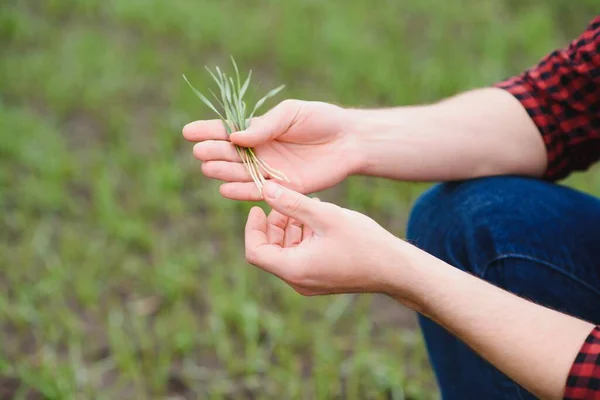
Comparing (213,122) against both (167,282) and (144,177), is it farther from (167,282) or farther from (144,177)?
(144,177)

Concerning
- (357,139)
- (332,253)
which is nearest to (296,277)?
(332,253)

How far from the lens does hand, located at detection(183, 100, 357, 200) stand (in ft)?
4.26

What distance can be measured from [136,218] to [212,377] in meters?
0.65

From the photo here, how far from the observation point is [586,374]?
979 mm

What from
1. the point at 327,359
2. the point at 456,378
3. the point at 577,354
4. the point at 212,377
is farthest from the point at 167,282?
the point at 577,354

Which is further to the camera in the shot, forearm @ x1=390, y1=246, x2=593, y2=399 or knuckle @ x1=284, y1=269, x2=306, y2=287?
knuckle @ x1=284, y1=269, x2=306, y2=287

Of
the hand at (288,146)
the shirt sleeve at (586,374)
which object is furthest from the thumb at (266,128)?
the shirt sleeve at (586,374)

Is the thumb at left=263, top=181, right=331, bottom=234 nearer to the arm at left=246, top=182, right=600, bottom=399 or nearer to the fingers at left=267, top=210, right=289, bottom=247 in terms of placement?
the arm at left=246, top=182, right=600, bottom=399

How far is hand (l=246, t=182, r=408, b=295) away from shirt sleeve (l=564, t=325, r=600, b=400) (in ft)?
0.89

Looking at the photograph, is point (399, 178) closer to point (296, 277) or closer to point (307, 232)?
point (307, 232)

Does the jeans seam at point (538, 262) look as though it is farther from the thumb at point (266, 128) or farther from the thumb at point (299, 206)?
the thumb at point (266, 128)

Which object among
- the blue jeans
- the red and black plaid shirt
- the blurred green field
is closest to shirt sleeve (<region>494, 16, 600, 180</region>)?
the red and black plaid shirt

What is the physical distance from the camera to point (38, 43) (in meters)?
3.19

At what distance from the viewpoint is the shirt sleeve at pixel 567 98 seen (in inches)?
53.8
